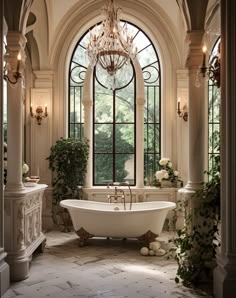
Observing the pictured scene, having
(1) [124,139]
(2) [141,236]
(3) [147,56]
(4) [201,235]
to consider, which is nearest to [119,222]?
(2) [141,236]

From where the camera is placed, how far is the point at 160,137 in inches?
299

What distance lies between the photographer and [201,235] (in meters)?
3.95

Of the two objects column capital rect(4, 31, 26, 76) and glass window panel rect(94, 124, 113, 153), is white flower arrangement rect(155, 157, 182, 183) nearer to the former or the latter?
glass window panel rect(94, 124, 113, 153)

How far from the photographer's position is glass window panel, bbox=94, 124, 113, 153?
7.66 meters

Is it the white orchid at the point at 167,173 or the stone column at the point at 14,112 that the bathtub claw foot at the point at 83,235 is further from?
the white orchid at the point at 167,173

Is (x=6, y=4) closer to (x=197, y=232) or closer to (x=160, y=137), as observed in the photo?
(x=197, y=232)

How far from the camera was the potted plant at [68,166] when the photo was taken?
686cm

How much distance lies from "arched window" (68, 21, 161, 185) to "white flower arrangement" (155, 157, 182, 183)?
1.64 ft

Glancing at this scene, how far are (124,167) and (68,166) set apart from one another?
53.3 inches

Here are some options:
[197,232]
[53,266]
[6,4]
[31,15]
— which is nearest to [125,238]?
[53,266]

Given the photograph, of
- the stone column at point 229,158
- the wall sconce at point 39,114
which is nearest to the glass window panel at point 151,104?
the wall sconce at point 39,114

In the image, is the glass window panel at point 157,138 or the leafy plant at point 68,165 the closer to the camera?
the leafy plant at point 68,165

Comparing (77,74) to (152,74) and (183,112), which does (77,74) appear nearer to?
(152,74)

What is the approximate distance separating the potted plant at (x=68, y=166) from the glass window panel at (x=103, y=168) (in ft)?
1.88
